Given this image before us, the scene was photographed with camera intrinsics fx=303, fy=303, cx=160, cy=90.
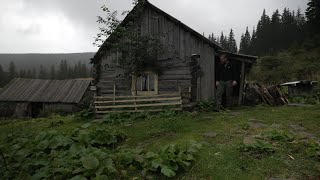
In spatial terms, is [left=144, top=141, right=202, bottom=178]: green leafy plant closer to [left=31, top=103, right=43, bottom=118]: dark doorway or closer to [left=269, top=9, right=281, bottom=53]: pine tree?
[left=31, top=103, right=43, bottom=118]: dark doorway

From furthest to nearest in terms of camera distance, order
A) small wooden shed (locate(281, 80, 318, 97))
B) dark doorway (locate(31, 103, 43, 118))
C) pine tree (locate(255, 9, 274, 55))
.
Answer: pine tree (locate(255, 9, 274, 55)) < dark doorway (locate(31, 103, 43, 118)) < small wooden shed (locate(281, 80, 318, 97))

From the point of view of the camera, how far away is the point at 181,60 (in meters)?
14.9

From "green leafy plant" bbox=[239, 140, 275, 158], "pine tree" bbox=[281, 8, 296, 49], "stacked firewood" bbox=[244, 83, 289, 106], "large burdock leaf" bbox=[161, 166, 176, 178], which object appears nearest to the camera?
"large burdock leaf" bbox=[161, 166, 176, 178]

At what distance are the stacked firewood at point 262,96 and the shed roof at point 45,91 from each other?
21634mm

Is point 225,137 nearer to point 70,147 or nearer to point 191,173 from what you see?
point 191,173

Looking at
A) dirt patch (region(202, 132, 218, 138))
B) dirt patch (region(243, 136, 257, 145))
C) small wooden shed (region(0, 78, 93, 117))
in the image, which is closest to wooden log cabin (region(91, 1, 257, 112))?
dirt patch (region(202, 132, 218, 138))

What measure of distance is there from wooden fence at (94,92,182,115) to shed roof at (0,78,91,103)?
20083 mm

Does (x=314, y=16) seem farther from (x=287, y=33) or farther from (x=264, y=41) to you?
(x=264, y=41)

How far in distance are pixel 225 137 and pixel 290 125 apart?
241 centimetres

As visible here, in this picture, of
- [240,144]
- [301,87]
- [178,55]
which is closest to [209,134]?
[240,144]

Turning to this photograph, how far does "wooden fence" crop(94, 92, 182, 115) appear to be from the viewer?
12562 mm

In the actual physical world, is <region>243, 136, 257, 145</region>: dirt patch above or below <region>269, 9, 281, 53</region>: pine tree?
below

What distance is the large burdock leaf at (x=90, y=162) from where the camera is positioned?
5024mm

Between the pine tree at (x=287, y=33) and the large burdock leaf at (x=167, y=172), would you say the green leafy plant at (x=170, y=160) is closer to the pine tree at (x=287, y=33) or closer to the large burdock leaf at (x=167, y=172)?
the large burdock leaf at (x=167, y=172)
